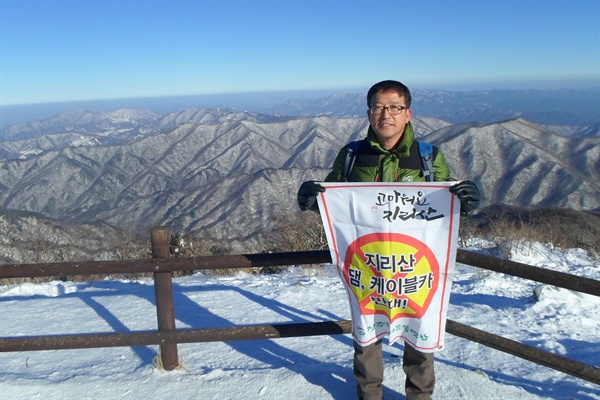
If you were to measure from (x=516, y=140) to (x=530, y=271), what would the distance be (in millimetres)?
112387

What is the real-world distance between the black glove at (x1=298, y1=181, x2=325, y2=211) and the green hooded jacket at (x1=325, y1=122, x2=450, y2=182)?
12.0 inches

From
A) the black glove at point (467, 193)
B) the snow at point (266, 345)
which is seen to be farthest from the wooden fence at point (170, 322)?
the black glove at point (467, 193)

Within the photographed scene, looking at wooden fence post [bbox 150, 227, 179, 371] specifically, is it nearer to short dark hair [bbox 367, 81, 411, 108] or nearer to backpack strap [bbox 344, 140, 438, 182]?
backpack strap [bbox 344, 140, 438, 182]

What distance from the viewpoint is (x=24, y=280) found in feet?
25.5

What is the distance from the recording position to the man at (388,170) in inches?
107

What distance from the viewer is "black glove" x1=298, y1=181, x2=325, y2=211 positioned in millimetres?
2887

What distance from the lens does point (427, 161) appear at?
9.13 ft

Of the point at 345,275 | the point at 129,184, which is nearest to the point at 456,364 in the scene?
the point at 345,275

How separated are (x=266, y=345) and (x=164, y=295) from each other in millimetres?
1386

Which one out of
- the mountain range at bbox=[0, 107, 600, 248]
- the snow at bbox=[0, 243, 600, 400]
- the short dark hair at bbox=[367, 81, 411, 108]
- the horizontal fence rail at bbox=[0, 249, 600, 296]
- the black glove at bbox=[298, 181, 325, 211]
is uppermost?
the short dark hair at bbox=[367, 81, 411, 108]

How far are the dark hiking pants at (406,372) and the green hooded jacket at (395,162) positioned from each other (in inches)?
48.6

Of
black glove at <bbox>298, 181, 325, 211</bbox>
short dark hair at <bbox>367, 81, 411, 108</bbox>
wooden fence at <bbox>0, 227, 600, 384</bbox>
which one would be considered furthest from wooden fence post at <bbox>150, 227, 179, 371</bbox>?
short dark hair at <bbox>367, 81, 411, 108</bbox>

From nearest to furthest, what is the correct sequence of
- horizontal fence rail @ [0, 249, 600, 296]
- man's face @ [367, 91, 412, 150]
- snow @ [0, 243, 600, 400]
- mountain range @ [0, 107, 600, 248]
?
man's face @ [367, 91, 412, 150] → horizontal fence rail @ [0, 249, 600, 296] → snow @ [0, 243, 600, 400] → mountain range @ [0, 107, 600, 248]

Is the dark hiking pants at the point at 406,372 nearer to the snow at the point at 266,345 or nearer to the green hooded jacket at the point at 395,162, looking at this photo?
the snow at the point at 266,345
